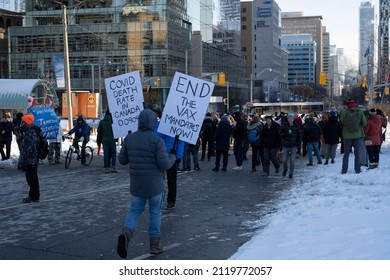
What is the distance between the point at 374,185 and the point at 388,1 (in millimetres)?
63031

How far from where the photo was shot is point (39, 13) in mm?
85438

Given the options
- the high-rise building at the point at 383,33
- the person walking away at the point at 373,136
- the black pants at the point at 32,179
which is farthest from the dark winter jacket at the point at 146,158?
the high-rise building at the point at 383,33

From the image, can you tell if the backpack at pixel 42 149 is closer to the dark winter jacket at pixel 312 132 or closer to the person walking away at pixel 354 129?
the person walking away at pixel 354 129

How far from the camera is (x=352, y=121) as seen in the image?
1439 centimetres

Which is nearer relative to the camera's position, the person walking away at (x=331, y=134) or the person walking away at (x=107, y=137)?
the person walking away at (x=107, y=137)

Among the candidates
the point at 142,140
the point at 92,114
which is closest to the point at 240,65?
the point at 92,114

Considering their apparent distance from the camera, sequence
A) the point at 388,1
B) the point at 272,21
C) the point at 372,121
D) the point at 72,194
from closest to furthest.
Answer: the point at 72,194 < the point at 372,121 < the point at 388,1 < the point at 272,21

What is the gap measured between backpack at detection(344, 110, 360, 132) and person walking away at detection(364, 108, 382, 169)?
1700 mm

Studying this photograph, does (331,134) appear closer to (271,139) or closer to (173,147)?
(271,139)

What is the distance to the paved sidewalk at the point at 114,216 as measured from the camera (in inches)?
302

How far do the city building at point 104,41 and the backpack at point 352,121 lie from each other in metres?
64.7

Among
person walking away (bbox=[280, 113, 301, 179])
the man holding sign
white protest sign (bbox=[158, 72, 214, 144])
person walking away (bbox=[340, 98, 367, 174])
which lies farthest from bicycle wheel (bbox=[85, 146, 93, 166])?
white protest sign (bbox=[158, 72, 214, 144])

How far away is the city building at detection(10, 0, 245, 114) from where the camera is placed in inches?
3172

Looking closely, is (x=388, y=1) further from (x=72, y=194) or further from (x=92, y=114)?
(x=72, y=194)
